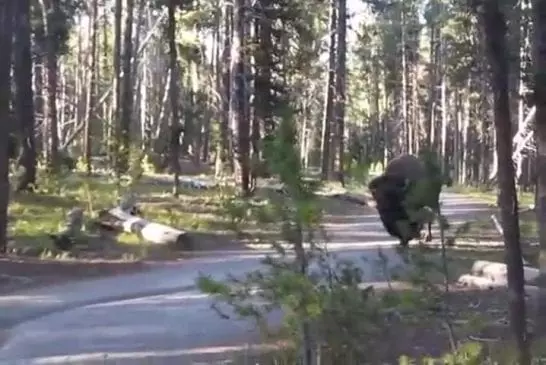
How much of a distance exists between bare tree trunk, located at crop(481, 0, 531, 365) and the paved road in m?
0.77

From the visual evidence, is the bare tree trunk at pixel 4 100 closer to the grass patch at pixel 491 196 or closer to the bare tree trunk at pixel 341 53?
the bare tree trunk at pixel 341 53

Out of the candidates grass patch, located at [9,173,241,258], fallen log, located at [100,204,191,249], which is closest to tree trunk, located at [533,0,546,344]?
grass patch, located at [9,173,241,258]

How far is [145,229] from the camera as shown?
22250 millimetres

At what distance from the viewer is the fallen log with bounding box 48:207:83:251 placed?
20.0 m

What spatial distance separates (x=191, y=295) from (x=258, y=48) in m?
16.5

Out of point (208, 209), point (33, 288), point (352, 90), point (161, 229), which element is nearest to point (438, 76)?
point (352, 90)

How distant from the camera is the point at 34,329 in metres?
12.3

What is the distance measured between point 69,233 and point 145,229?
7.21 feet

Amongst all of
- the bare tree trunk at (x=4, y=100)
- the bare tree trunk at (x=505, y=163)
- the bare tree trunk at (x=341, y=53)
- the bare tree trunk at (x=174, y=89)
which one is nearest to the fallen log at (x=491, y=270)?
the bare tree trunk at (x=505, y=163)

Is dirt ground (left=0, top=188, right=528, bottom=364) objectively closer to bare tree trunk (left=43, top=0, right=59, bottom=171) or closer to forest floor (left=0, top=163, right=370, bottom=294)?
forest floor (left=0, top=163, right=370, bottom=294)

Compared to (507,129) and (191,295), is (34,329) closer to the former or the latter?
(191,295)

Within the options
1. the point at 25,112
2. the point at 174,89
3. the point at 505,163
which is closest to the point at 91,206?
the point at 25,112

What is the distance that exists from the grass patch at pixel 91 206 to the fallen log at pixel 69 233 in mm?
180

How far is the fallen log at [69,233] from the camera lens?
20.0m
